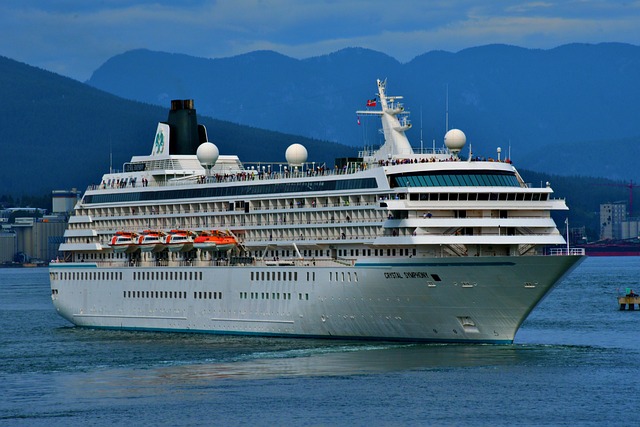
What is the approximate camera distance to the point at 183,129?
231ft

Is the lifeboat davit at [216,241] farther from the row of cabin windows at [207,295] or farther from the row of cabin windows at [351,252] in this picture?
the row of cabin windows at [207,295]

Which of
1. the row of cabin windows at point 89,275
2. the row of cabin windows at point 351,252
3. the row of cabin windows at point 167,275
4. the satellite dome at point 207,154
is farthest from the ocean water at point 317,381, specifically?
the satellite dome at point 207,154

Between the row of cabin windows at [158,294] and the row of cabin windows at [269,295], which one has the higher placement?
the row of cabin windows at [269,295]

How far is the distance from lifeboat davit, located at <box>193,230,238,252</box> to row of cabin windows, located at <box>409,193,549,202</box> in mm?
11449

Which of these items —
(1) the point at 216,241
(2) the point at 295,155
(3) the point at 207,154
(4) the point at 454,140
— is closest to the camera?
(4) the point at 454,140

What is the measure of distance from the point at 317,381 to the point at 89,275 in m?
26.0

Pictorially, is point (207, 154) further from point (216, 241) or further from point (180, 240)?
point (216, 241)

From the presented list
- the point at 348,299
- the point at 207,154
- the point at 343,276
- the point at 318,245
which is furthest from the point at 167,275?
the point at 348,299

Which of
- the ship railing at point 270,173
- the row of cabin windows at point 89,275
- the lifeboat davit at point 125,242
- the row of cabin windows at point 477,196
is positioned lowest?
the row of cabin windows at point 89,275

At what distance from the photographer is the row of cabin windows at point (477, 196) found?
52.5 meters

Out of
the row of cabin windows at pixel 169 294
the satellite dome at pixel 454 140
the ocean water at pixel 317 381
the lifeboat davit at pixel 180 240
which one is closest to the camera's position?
the ocean water at pixel 317 381

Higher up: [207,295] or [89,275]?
[89,275]

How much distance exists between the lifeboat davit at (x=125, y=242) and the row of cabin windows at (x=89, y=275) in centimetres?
120

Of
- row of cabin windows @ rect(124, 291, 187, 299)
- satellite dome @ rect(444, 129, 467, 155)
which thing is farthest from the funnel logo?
satellite dome @ rect(444, 129, 467, 155)
